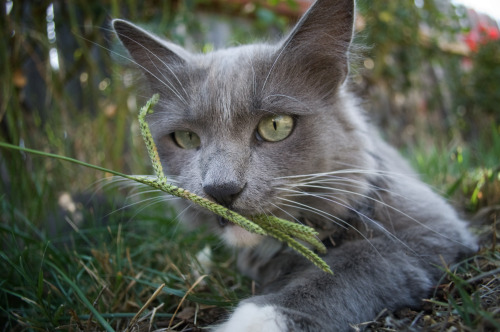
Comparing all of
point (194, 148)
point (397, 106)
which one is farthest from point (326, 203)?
point (397, 106)

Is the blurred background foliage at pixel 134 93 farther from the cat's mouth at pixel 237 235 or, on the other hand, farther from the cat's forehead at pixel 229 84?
the cat's forehead at pixel 229 84

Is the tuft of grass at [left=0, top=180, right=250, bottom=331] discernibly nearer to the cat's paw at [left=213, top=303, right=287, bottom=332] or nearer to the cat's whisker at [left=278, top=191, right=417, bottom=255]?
the cat's paw at [left=213, top=303, right=287, bottom=332]

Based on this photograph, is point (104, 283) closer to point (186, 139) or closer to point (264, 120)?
point (186, 139)

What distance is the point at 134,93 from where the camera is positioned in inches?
92.0

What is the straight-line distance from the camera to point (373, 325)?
1.18 meters

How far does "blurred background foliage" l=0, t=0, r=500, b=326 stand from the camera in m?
2.08

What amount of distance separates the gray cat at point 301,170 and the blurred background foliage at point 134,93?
23 centimetres

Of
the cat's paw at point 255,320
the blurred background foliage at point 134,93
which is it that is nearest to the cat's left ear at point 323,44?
the blurred background foliage at point 134,93

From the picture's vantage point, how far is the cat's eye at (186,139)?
61.8 inches

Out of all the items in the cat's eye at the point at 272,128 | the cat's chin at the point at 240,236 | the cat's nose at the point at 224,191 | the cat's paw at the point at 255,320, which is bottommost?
the cat's paw at the point at 255,320

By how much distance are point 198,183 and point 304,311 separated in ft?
1.86

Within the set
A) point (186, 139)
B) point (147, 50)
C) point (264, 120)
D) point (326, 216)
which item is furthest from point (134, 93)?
point (326, 216)

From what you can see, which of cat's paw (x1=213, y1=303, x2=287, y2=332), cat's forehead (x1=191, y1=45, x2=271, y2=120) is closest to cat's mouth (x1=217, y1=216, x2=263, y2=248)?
cat's paw (x1=213, y1=303, x2=287, y2=332)

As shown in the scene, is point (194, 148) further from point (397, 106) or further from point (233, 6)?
point (397, 106)
